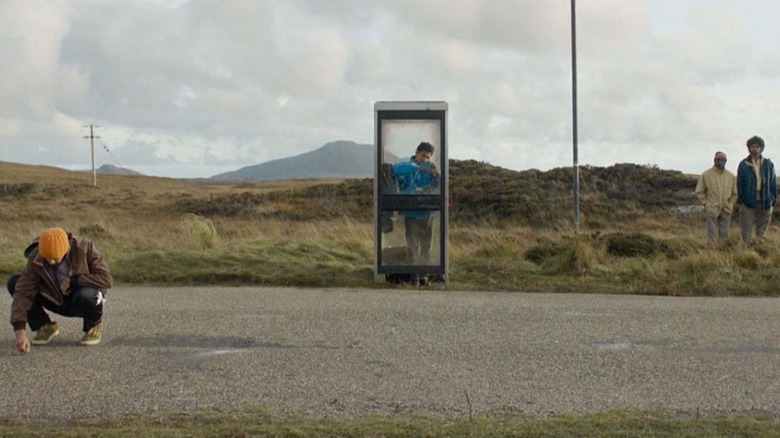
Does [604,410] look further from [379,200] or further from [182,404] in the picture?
[379,200]

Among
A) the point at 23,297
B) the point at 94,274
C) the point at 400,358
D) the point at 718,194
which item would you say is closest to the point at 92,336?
the point at 94,274

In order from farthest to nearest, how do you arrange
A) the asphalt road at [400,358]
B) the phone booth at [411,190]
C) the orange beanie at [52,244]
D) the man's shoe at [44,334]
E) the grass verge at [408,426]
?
1. the phone booth at [411,190]
2. the man's shoe at [44,334]
3. the orange beanie at [52,244]
4. the asphalt road at [400,358]
5. the grass verge at [408,426]

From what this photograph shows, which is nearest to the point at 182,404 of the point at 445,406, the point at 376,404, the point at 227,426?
the point at 227,426

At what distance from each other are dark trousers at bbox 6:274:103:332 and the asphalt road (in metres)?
0.23

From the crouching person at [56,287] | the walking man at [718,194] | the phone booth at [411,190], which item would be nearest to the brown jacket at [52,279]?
the crouching person at [56,287]

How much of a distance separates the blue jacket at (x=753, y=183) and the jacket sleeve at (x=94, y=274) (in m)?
10.1

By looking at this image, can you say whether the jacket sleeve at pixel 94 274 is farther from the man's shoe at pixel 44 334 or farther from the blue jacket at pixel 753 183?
the blue jacket at pixel 753 183

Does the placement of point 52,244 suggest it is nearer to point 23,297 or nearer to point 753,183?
point 23,297

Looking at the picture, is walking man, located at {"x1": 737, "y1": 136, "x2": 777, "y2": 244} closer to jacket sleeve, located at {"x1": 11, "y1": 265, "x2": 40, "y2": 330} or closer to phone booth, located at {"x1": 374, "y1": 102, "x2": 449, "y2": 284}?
phone booth, located at {"x1": 374, "y1": 102, "x2": 449, "y2": 284}

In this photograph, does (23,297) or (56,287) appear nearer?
(23,297)

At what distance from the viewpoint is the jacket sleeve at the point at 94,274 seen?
6.79 metres

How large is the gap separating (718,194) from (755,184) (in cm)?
56

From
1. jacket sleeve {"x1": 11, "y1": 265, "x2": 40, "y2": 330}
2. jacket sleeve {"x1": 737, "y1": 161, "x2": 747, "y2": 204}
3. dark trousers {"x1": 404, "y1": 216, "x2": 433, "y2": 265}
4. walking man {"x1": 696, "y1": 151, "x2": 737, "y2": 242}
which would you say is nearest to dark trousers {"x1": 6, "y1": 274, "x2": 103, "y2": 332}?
jacket sleeve {"x1": 11, "y1": 265, "x2": 40, "y2": 330}

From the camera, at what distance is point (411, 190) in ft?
35.3
